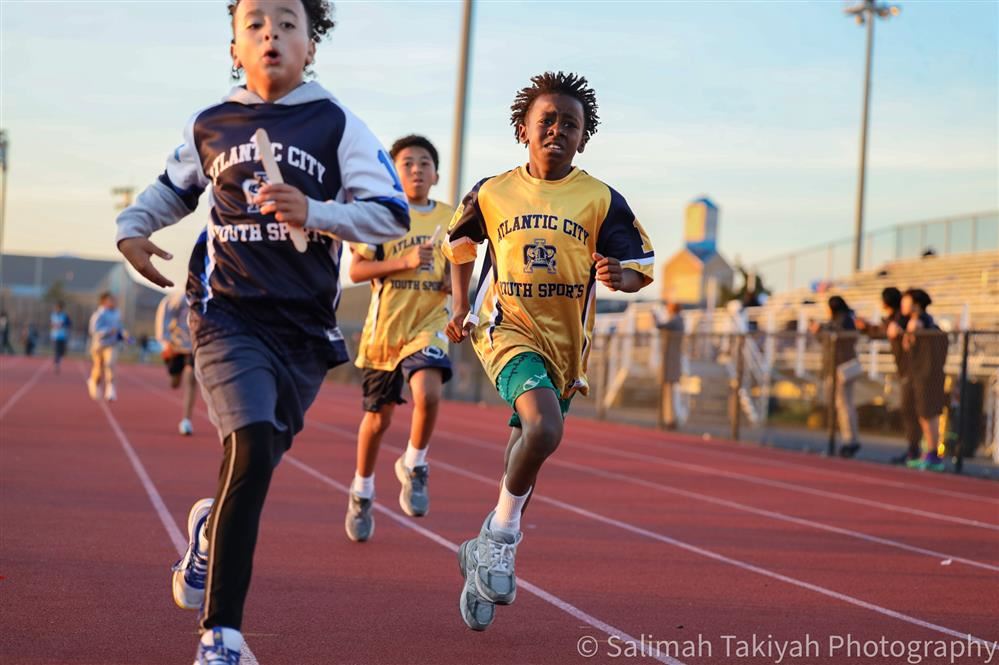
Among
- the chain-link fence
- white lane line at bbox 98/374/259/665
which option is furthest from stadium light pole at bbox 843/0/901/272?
white lane line at bbox 98/374/259/665

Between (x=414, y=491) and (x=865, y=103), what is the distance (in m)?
30.2

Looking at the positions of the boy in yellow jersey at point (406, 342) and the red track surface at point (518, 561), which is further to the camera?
the boy in yellow jersey at point (406, 342)

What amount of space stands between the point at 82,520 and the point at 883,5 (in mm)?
→ 33342

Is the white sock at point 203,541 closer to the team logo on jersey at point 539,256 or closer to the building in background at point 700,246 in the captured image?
the team logo on jersey at point 539,256

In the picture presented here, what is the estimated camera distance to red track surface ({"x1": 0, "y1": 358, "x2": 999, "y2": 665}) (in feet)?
15.6

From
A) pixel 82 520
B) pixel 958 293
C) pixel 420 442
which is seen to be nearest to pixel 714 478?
pixel 420 442

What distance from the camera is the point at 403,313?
7.39 meters

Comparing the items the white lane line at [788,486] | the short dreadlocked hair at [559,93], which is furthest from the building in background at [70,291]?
the short dreadlocked hair at [559,93]

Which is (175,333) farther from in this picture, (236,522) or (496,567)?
(236,522)

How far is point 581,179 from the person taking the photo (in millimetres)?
5492

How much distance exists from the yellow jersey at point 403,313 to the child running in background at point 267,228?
3.18 meters

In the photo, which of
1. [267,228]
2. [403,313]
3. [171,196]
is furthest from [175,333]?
[267,228]

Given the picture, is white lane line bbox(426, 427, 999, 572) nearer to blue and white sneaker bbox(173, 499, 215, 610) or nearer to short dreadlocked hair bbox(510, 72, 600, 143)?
short dreadlocked hair bbox(510, 72, 600, 143)

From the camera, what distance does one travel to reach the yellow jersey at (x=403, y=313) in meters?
7.34
